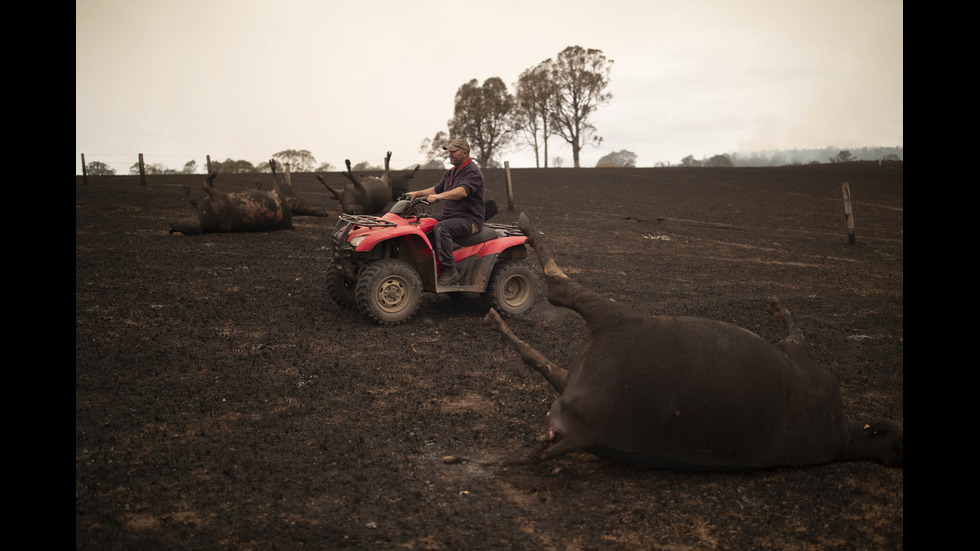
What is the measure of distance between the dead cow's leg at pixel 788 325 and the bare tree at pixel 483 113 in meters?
55.4

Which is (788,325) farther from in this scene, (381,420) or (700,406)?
(381,420)

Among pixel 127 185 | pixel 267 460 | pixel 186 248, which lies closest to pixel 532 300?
pixel 267 460

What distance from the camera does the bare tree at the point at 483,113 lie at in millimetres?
59594

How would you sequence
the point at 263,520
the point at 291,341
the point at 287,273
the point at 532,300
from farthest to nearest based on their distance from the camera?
the point at 287,273 → the point at 532,300 → the point at 291,341 → the point at 263,520

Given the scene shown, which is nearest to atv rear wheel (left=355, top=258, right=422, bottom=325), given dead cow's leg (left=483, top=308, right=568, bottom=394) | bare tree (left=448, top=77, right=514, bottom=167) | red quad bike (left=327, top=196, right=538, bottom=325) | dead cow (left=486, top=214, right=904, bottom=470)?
red quad bike (left=327, top=196, right=538, bottom=325)

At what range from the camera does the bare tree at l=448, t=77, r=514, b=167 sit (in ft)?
196

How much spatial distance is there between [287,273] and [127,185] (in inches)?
768

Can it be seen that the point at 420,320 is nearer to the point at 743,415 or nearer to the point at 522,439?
the point at 522,439

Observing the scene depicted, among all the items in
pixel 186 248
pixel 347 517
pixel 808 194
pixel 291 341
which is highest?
pixel 808 194

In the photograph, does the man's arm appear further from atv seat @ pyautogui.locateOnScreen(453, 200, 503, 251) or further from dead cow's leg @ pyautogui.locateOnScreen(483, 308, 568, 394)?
dead cow's leg @ pyautogui.locateOnScreen(483, 308, 568, 394)

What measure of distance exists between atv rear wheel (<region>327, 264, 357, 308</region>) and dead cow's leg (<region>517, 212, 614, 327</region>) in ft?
12.4

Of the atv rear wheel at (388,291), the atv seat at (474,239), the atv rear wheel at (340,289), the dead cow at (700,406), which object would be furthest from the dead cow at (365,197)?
the dead cow at (700,406)

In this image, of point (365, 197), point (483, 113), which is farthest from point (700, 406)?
point (483, 113)

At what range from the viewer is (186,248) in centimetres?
1191
